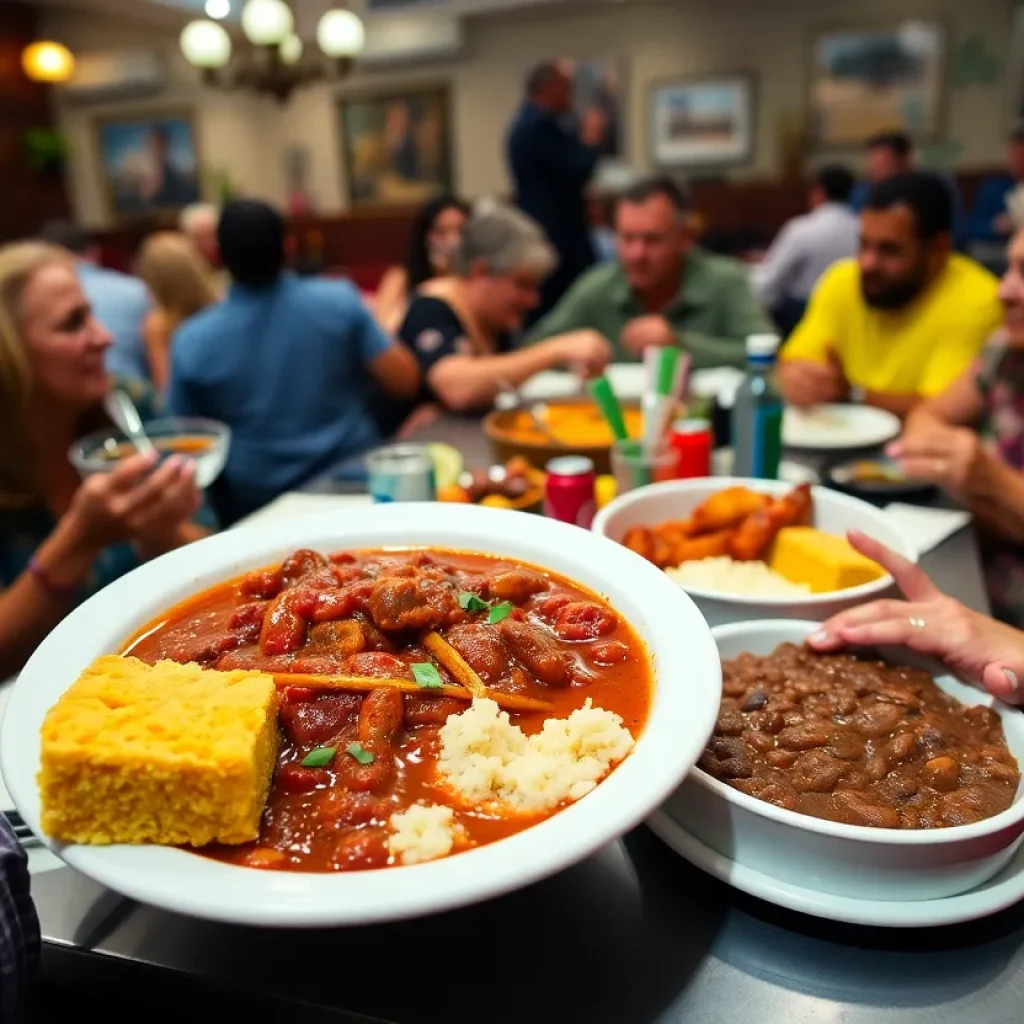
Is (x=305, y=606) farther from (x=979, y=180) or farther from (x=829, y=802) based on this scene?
(x=979, y=180)

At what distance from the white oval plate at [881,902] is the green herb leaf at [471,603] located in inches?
18.9

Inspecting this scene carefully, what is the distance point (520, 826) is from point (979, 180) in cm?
1005

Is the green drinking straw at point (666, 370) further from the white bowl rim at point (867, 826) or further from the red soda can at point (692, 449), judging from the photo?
the white bowl rim at point (867, 826)

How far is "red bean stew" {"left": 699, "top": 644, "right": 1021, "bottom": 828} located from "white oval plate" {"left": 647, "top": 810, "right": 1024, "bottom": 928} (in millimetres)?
81

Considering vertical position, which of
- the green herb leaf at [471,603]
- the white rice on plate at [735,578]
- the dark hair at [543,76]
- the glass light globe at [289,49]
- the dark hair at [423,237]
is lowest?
the white rice on plate at [735,578]

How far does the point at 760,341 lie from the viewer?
2.18 meters

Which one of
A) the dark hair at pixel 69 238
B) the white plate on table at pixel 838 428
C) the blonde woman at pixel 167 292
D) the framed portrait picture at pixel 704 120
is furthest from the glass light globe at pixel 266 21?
the framed portrait picture at pixel 704 120

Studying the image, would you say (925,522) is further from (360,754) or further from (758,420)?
(360,754)

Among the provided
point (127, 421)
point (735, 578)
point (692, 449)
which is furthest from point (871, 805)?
point (127, 421)

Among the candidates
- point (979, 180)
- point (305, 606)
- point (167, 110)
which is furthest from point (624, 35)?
point (305, 606)

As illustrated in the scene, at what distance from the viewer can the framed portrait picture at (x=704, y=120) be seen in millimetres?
9625

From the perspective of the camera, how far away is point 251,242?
3457mm

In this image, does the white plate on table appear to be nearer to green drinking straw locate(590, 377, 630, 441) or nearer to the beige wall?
green drinking straw locate(590, 377, 630, 441)

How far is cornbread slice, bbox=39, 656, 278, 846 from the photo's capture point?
34.6 inches
